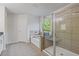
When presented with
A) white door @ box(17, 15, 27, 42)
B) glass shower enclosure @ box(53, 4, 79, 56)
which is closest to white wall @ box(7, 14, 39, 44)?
white door @ box(17, 15, 27, 42)

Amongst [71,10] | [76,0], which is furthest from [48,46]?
[76,0]

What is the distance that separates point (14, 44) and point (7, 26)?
377mm

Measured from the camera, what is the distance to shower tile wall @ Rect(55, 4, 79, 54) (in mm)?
1807

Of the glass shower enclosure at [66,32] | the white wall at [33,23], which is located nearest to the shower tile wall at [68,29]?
the glass shower enclosure at [66,32]

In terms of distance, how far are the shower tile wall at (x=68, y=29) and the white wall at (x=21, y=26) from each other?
447 mm

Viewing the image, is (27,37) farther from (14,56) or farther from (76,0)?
(76,0)

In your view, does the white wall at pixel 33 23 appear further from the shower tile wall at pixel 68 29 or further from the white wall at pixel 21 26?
the shower tile wall at pixel 68 29

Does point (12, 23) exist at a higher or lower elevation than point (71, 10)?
lower

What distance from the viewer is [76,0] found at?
1495 millimetres

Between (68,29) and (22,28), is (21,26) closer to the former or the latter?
(22,28)

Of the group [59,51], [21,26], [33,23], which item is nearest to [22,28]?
[21,26]

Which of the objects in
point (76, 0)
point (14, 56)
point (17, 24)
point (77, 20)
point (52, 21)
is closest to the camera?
point (76, 0)

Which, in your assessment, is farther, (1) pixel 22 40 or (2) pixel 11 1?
(1) pixel 22 40

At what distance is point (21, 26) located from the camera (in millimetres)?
2113
